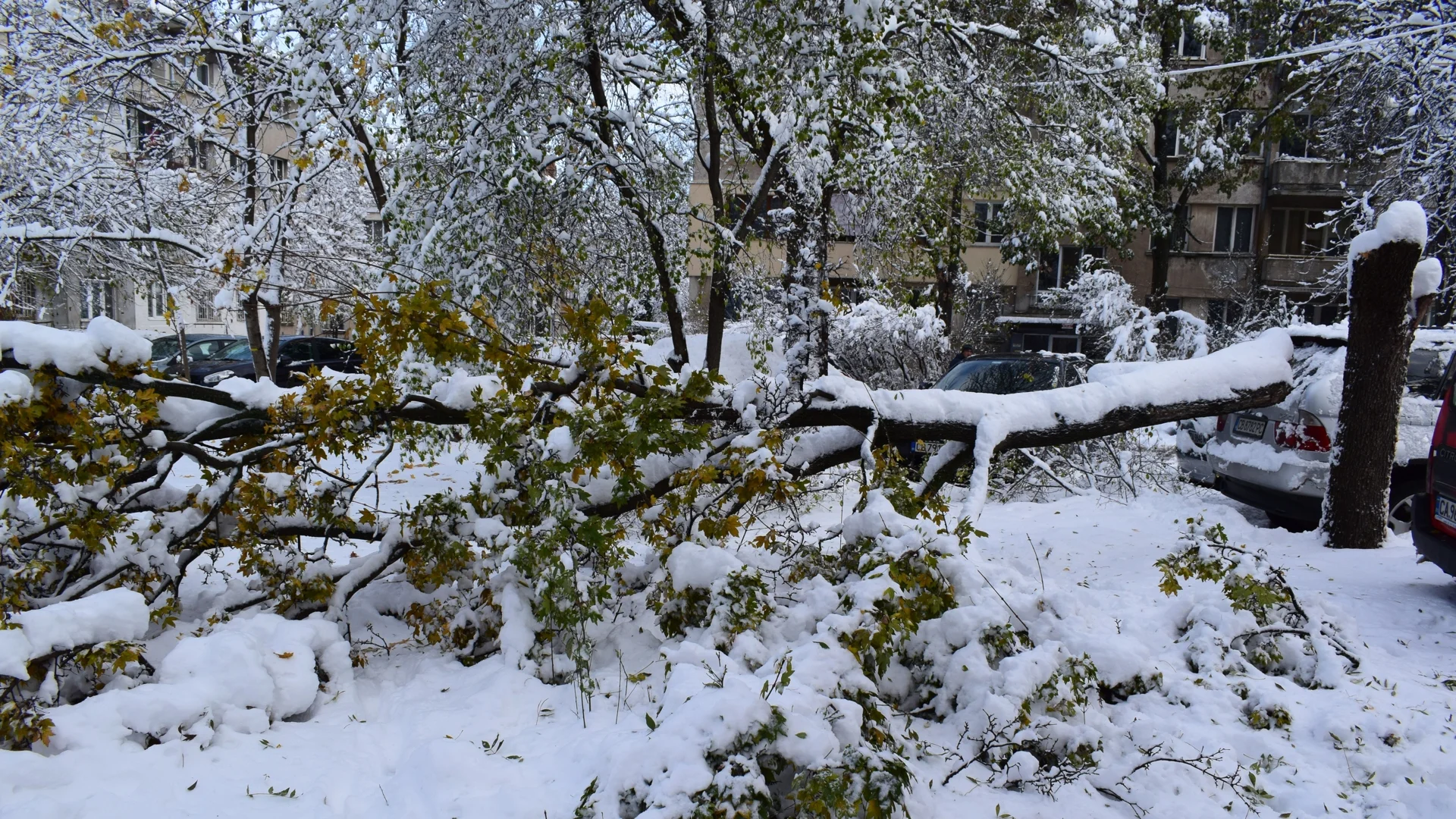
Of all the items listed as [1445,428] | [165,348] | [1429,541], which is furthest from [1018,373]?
[165,348]

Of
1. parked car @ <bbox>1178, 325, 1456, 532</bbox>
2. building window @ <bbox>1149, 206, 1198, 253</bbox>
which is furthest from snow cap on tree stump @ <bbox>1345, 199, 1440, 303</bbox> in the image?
building window @ <bbox>1149, 206, 1198, 253</bbox>

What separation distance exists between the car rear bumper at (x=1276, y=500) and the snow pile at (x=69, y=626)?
7091mm

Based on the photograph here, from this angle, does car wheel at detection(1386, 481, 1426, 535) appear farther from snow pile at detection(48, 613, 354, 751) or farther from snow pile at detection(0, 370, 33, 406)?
snow pile at detection(0, 370, 33, 406)

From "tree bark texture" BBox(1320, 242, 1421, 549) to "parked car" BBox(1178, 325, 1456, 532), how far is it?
0.27m

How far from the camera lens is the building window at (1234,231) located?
96.1 ft

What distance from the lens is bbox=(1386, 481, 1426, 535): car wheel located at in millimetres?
6707

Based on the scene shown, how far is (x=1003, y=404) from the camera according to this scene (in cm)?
502

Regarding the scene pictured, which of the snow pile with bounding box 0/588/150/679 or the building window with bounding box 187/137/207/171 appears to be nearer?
the snow pile with bounding box 0/588/150/679

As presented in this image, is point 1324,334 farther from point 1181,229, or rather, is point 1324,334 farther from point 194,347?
point 1181,229

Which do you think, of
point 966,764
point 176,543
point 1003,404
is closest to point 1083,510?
point 1003,404

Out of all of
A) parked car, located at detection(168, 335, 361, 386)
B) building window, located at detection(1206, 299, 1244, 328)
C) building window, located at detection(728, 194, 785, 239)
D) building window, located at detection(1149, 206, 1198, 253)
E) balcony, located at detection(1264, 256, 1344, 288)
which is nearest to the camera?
building window, located at detection(728, 194, 785, 239)

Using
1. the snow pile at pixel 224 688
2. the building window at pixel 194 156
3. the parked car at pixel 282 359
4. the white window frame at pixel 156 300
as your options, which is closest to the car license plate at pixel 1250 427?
the snow pile at pixel 224 688

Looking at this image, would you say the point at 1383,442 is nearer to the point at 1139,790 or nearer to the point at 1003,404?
the point at 1003,404

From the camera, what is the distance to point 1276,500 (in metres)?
6.75
